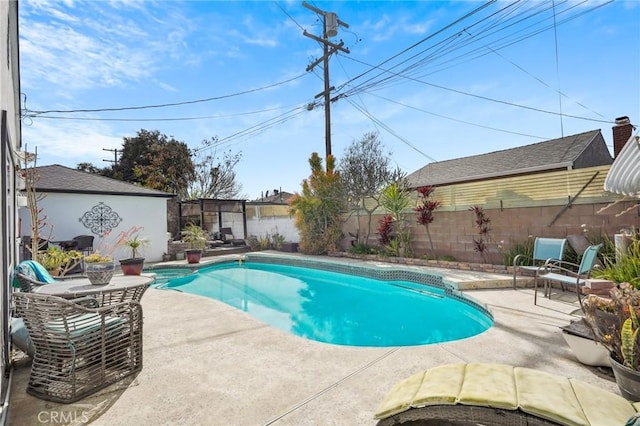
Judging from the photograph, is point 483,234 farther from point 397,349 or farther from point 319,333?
point 397,349

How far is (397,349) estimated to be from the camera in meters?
3.29

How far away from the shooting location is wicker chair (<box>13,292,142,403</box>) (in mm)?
2414

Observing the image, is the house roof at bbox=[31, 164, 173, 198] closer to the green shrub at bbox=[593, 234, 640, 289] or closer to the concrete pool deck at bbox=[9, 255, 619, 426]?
the concrete pool deck at bbox=[9, 255, 619, 426]

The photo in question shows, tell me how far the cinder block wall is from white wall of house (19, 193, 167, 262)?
9.19m

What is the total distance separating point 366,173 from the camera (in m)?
12.5

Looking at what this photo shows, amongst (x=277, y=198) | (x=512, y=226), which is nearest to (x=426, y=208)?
(x=512, y=226)

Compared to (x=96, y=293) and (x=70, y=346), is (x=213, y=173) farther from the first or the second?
(x=70, y=346)

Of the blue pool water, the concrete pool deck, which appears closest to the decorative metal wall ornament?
the blue pool water

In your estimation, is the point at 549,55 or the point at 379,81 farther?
the point at 379,81

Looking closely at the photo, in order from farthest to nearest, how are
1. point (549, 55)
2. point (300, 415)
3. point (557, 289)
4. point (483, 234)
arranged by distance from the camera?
point (549, 55) → point (483, 234) → point (557, 289) → point (300, 415)

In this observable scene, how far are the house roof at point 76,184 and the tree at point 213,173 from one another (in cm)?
1170

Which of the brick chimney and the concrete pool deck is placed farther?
the brick chimney

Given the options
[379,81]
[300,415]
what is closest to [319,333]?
[300,415]

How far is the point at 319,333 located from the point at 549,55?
33.1ft
